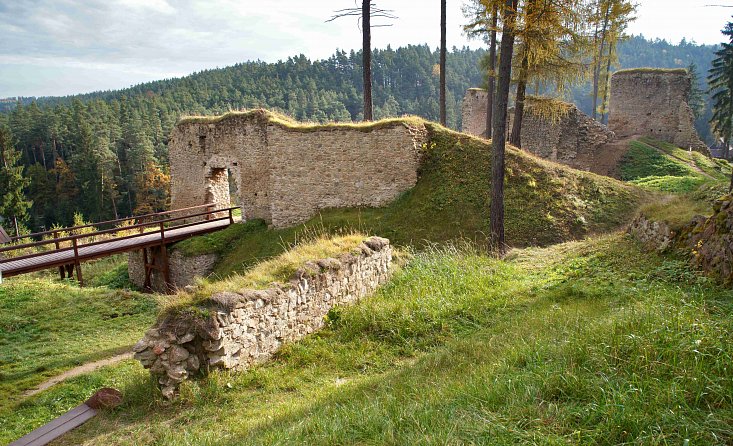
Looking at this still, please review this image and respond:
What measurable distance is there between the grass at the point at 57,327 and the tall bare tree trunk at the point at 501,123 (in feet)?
26.8

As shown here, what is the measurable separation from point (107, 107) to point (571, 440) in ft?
287

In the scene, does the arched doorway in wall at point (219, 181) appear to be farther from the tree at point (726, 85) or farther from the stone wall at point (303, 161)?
the tree at point (726, 85)

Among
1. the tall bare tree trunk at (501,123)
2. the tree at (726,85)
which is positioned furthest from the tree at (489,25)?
the tree at (726,85)

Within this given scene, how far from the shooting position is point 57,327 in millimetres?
9555

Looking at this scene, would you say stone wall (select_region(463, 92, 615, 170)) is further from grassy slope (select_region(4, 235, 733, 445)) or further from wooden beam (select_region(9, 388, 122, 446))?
wooden beam (select_region(9, 388, 122, 446))

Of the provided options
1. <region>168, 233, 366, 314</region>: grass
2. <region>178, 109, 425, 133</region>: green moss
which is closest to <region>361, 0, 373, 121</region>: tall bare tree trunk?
<region>178, 109, 425, 133</region>: green moss

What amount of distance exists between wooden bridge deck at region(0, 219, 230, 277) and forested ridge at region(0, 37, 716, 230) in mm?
16757

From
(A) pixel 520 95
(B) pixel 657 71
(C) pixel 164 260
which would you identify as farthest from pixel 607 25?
(C) pixel 164 260

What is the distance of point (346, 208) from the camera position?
49.7 feet

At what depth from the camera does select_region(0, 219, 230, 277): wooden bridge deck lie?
42.3 ft

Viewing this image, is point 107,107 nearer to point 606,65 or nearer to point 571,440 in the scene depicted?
point 606,65

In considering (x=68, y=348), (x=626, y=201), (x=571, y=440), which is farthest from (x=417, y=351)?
(x=626, y=201)

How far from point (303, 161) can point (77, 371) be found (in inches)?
387

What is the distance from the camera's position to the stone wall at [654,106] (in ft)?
78.8
